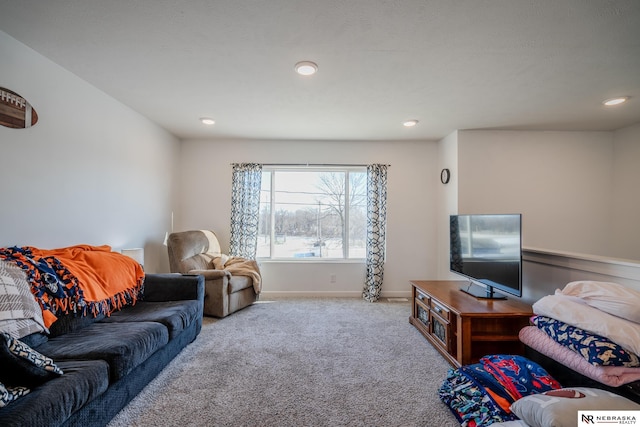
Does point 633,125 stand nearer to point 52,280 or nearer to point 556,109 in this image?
point 556,109

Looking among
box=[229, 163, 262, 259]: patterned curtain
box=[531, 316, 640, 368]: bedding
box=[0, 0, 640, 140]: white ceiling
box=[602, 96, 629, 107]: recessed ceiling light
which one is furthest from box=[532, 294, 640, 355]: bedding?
box=[229, 163, 262, 259]: patterned curtain

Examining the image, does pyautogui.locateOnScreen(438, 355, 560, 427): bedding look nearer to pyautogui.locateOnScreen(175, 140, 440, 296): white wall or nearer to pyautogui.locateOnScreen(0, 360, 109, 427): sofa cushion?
pyautogui.locateOnScreen(0, 360, 109, 427): sofa cushion

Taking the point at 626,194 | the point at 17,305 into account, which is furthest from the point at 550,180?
the point at 17,305

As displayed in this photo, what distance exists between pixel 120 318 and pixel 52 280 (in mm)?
561

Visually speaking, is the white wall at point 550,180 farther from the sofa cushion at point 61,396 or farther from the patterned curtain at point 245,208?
the sofa cushion at point 61,396

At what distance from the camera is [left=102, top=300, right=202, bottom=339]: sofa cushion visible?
7.23ft

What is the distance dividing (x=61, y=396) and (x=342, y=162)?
396 centimetres

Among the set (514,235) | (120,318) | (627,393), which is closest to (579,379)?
(627,393)

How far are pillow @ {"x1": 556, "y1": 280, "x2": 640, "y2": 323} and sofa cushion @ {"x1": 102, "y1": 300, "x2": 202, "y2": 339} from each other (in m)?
2.85

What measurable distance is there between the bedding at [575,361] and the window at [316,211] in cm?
275


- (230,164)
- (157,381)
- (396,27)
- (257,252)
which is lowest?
(157,381)

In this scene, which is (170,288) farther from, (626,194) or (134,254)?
(626,194)

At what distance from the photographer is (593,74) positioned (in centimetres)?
238

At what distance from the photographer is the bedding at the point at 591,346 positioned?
145cm
